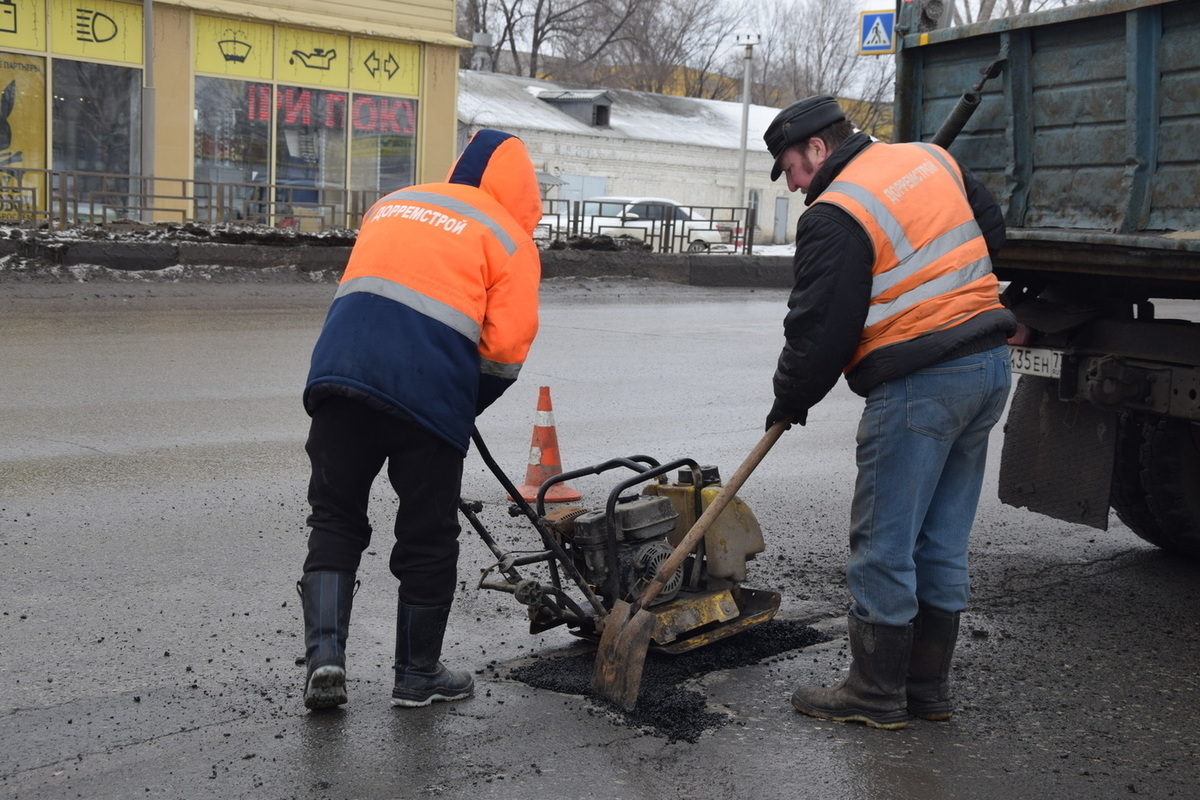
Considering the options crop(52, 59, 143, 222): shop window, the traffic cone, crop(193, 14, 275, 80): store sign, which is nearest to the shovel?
the traffic cone

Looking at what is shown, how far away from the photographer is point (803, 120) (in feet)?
12.1

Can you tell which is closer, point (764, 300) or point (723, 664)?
point (723, 664)

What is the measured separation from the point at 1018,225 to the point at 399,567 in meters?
2.87

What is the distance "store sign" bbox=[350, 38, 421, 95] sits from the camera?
24.6 m

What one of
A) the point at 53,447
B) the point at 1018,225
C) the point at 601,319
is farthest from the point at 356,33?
the point at 1018,225

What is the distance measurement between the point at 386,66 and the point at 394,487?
2278 centimetres

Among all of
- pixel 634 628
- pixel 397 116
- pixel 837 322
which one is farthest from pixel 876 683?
pixel 397 116

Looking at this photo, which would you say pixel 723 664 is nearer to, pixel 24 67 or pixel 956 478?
pixel 956 478

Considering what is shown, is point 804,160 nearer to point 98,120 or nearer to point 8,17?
point 8,17

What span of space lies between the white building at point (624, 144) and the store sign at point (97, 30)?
13988 mm

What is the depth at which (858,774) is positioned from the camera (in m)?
3.40

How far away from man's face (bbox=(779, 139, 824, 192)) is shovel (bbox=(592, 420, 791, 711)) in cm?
72

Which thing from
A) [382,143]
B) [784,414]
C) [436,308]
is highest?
[382,143]

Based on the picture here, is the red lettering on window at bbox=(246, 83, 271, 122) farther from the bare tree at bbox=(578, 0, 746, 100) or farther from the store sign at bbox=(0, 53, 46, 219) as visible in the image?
the bare tree at bbox=(578, 0, 746, 100)
